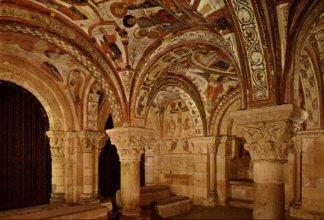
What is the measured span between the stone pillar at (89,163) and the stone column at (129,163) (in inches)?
109

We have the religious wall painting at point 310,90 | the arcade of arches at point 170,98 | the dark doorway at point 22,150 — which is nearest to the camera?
the arcade of arches at point 170,98

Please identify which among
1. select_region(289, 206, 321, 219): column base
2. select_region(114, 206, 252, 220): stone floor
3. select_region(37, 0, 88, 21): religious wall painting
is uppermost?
select_region(37, 0, 88, 21): religious wall painting

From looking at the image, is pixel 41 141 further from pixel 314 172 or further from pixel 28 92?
pixel 314 172

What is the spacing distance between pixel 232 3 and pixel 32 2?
4.06m

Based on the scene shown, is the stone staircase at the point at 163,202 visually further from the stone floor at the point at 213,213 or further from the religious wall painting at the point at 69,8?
the religious wall painting at the point at 69,8

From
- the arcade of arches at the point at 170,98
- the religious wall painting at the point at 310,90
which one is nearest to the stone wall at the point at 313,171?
the arcade of arches at the point at 170,98

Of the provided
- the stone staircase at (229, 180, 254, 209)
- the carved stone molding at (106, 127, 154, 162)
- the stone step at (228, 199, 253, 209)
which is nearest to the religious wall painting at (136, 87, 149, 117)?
the carved stone molding at (106, 127, 154, 162)

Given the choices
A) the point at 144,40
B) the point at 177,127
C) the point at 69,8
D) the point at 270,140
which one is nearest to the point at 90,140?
the point at 144,40

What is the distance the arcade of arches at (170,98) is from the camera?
17.4 feet

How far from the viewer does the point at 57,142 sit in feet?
37.0

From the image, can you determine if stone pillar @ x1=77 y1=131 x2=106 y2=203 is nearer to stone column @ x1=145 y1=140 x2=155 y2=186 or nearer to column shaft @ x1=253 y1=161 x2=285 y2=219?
stone column @ x1=145 y1=140 x2=155 y2=186

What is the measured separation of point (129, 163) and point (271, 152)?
4.59 meters

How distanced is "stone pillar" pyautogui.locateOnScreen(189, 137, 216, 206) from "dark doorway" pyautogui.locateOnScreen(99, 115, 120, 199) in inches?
145

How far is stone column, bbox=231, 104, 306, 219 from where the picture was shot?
516 cm
